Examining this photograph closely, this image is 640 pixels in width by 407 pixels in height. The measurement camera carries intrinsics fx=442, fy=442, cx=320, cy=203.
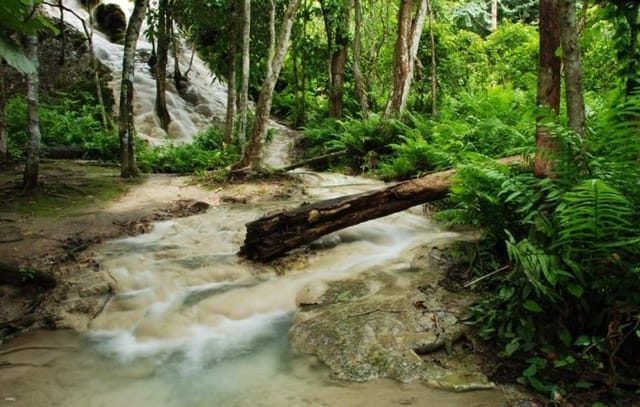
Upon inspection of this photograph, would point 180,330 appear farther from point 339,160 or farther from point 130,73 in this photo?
point 339,160

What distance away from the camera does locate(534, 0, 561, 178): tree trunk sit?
3805 millimetres

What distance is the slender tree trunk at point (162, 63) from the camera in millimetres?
15125

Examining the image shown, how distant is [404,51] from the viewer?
36.2 ft

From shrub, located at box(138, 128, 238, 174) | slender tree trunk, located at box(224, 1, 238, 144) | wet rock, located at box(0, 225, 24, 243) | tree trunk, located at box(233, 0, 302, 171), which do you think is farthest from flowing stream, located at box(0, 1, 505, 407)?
slender tree trunk, located at box(224, 1, 238, 144)

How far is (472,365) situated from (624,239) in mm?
1275

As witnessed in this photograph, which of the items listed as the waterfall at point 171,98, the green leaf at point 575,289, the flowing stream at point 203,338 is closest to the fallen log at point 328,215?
the flowing stream at point 203,338

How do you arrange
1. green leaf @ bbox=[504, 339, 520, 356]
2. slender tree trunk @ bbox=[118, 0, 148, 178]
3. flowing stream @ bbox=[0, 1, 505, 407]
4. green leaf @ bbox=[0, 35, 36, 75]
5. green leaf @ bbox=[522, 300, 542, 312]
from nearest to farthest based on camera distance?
green leaf @ bbox=[0, 35, 36, 75]
green leaf @ bbox=[522, 300, 542, 312]
green leaf @ bbox=[504, 339, 520, 356]
flowing stream @ bbox=[0, 1, 505, 407]
slender tree trunk @ bbox=[118, 0, 148, 178]

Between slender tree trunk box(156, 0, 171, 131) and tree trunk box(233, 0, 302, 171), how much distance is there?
24.3 ft

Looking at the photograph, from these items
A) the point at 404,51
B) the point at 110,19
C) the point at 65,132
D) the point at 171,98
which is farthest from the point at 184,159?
the point at 110,19

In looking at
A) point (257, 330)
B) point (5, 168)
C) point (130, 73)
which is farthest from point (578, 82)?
point (5, 168)

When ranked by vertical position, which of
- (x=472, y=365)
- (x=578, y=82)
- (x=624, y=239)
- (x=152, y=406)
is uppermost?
(x=578, y=82)

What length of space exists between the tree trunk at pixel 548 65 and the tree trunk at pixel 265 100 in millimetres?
6020

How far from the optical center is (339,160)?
39.3 feet

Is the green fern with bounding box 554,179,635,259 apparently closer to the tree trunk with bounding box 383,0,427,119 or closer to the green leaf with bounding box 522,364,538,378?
the green leaf with bounding box 522,364,538,378
